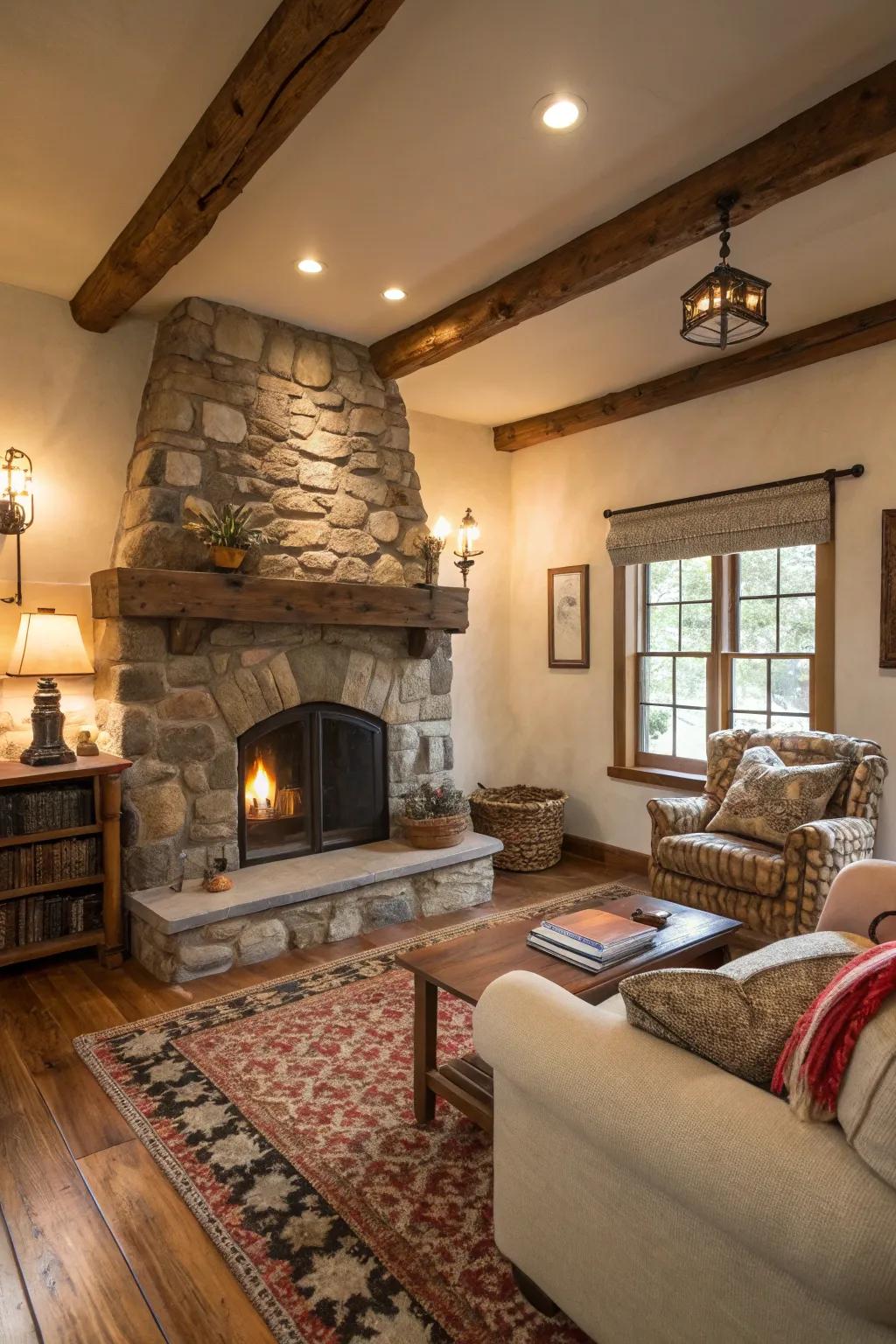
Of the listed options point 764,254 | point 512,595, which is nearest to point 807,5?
point 764,254

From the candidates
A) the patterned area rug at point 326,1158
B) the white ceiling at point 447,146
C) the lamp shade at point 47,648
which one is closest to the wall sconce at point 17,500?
the lamp shade at point 47,648

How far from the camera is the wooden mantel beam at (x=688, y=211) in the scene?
2.24 metres

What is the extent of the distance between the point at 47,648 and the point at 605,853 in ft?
11.0

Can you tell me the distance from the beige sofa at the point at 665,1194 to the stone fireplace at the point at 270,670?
200cm

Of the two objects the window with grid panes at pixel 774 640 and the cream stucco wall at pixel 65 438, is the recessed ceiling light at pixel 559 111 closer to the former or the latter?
the cream stucco wall at pixel 65 438

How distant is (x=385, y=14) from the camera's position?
72.4 inches

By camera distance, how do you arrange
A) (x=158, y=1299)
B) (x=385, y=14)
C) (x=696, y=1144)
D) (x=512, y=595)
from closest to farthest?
(x=696, y=1144)
(x=158, y=1299)
(x=385, y=14)
(x=512, y=595)

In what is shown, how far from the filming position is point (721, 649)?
4.45 m

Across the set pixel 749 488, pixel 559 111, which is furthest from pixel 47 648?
pixel 749 488

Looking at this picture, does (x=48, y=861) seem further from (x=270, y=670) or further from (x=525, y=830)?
(x=525, y=830)

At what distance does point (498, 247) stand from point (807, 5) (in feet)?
4.56

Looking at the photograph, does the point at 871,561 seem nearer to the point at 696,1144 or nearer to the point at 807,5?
the point at 807,5

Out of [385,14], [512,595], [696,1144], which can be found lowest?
[696,1144]

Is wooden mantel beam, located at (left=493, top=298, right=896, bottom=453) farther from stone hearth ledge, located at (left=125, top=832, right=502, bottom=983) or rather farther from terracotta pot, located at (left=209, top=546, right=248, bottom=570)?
stone hearth ledge, located at (left=125, top=832, right=502, bottom=983)
